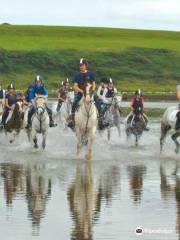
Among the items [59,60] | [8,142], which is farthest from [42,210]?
[59,60]

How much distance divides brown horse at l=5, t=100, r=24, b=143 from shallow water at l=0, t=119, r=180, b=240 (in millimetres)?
2844

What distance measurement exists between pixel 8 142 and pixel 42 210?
15.1 meters

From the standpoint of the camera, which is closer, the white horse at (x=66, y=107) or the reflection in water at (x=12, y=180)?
the reflection in water at (x=12, y=180)

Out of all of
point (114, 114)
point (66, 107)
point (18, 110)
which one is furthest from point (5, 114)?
point (66, 107)

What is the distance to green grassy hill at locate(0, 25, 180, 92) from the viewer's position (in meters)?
85.1

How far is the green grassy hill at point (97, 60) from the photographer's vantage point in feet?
279

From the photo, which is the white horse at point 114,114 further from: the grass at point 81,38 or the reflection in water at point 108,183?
the grass at point 81,38

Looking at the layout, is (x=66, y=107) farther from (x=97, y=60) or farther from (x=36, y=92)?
(x=97, y=60)

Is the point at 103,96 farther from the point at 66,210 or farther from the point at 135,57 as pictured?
the point at 135,57

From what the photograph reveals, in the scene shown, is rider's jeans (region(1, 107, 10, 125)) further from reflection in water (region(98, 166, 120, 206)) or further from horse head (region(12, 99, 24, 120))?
reflection in water (region(98, 166, 120, 206))

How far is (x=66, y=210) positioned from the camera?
14.7 meters

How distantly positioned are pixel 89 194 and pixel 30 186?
1.49 meters

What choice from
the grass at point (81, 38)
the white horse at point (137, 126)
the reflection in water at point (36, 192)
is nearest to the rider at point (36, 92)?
the white horse at point (137, 126)

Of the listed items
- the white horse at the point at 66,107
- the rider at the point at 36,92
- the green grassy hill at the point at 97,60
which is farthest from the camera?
the green grassy hill at the point at 97,60
